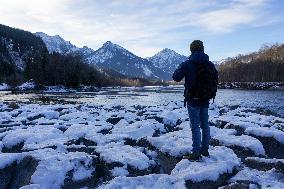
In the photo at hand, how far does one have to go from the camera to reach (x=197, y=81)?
8.77m

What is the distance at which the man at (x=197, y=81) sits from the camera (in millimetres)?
8750

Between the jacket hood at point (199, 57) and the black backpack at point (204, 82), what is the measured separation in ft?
0.32

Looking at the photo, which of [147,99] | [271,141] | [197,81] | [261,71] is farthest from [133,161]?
[261,71]

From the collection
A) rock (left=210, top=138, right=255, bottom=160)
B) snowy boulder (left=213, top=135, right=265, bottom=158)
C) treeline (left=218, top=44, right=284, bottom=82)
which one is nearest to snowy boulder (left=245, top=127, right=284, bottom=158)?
snowy boulder (left=213, top=135, right=265, bottom=158)

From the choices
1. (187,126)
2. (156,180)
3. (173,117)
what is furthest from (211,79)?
(173,117)

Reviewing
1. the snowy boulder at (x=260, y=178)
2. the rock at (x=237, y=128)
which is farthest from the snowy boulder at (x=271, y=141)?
the snowy boulder at (x=260, y=178)

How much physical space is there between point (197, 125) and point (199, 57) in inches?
68.3

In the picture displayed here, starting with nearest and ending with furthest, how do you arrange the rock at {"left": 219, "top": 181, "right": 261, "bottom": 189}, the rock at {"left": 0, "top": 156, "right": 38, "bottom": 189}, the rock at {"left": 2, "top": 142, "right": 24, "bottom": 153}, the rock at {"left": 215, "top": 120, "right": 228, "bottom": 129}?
the rock at {"left": 219, "top": 181, "right": 261, "bottom": 189}
the rock at {"left": 0, "top": 156, "right": 38, "bottom": 189}
the rock at {"left": 2, "top": 142, "right": 24, "bottom": 153}
the rock at {"left": 215, "top": 120, "right": 228, "bottom": 129}

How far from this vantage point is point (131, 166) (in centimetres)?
895

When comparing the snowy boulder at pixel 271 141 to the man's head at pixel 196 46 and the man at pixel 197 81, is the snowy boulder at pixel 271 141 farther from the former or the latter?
the man's head at pixel 196 46

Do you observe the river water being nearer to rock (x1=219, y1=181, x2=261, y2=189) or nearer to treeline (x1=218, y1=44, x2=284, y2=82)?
rock (x1=219, y1=181, x2=261, y2=189)

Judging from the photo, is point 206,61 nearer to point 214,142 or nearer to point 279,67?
point 214,142

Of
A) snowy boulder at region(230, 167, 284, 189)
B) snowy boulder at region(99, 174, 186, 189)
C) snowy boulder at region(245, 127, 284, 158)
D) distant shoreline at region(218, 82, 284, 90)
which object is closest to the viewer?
snowy boulder at region(99, 174, 186, 189)

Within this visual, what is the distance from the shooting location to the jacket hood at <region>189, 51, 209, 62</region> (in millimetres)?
8789
